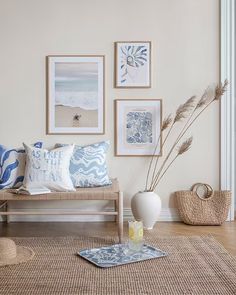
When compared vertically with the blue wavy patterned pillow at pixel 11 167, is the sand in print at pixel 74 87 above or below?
above

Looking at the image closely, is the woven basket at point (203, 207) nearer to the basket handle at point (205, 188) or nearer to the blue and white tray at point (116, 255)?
the basket handle at point (205, 188)

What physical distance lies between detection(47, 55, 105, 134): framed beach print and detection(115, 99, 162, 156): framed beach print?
22 centimetres

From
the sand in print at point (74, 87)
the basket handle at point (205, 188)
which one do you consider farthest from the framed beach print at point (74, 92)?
the basket handle at point (205, 188)

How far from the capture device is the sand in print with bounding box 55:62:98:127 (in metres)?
4.12

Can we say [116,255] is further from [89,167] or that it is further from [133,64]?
[133,64]

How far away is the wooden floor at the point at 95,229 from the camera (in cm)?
363

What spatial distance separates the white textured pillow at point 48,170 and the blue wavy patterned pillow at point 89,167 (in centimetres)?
14

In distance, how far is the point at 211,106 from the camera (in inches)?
164

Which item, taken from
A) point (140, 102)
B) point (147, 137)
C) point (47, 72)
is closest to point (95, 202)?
point (147, 137)

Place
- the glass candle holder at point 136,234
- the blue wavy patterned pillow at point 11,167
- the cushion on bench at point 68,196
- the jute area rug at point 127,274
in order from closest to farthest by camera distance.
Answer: the jute area rug at point 127,274
the glass candle holder at point 136,234
the cushion on bench at point 68,196
the blue wavy patterned pillow at point 11,167

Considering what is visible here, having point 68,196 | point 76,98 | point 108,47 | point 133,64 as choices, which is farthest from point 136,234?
point 108,47

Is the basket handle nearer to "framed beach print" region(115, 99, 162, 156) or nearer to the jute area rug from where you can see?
"framed beach print" region(115, 99, 162, 156)

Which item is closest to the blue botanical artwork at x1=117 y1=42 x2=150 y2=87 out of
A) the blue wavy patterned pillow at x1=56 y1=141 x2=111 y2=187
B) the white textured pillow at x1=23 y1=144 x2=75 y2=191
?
the blue wavy patterned pillow at x1=56 y1=141 x2=111 y2=187

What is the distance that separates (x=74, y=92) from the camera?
4.12 m
